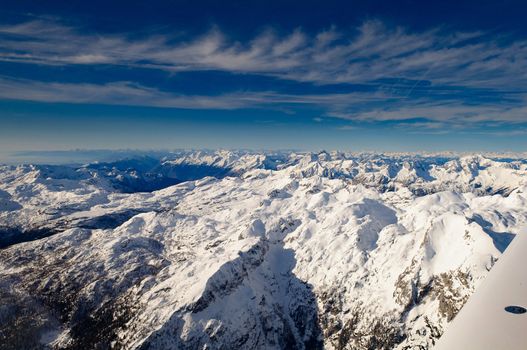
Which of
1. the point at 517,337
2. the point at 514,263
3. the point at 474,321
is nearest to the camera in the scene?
the point at 517,337

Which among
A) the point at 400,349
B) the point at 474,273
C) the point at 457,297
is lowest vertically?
the point at 400,349

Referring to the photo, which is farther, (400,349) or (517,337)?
(400,349)

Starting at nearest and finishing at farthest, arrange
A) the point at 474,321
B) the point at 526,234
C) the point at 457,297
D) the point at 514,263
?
the point at 474,321 → the point at 514,263 → the point at 526,234 → the point at 457,297

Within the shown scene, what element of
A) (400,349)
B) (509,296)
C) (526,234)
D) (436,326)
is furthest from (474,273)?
(509,296)

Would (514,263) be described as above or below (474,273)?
above

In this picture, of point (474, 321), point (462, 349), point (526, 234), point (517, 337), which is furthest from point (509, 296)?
point (526, 234)

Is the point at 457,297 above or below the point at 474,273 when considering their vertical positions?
below

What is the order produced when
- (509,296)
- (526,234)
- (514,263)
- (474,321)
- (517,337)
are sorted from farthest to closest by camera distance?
(526,234), (514,263), (509,296), (474,321), (517,337)

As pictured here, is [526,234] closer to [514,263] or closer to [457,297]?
[514,263]

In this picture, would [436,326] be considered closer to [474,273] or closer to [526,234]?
[474,273]

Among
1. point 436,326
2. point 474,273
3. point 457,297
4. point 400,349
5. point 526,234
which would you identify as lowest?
point 400,349
